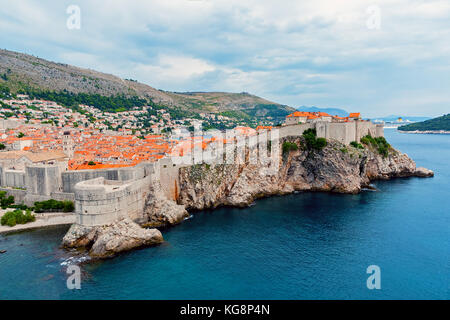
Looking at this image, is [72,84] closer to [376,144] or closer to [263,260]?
[376,144]

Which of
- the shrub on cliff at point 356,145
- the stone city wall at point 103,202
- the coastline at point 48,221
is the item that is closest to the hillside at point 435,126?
the shrub on cliff at point 356,145

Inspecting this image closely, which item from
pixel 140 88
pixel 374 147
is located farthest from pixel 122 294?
pixel 140 88

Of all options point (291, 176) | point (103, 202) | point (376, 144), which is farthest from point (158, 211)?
point (376, 144)

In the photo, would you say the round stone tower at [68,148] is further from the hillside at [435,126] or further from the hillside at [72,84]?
the hillside at [435,126]

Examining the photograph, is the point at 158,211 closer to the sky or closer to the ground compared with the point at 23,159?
closer to the ground

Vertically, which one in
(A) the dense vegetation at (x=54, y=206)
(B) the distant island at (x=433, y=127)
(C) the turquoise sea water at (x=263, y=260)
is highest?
(B) the distant island at (x=433, y=127)

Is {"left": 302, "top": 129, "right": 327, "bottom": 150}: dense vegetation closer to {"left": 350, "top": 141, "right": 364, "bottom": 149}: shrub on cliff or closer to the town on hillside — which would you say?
the town on hillside

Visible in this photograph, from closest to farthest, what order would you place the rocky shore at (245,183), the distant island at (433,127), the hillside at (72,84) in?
the rocky shore at (245,183)
the hillside at (72,84)
the distant island at (433,127)
